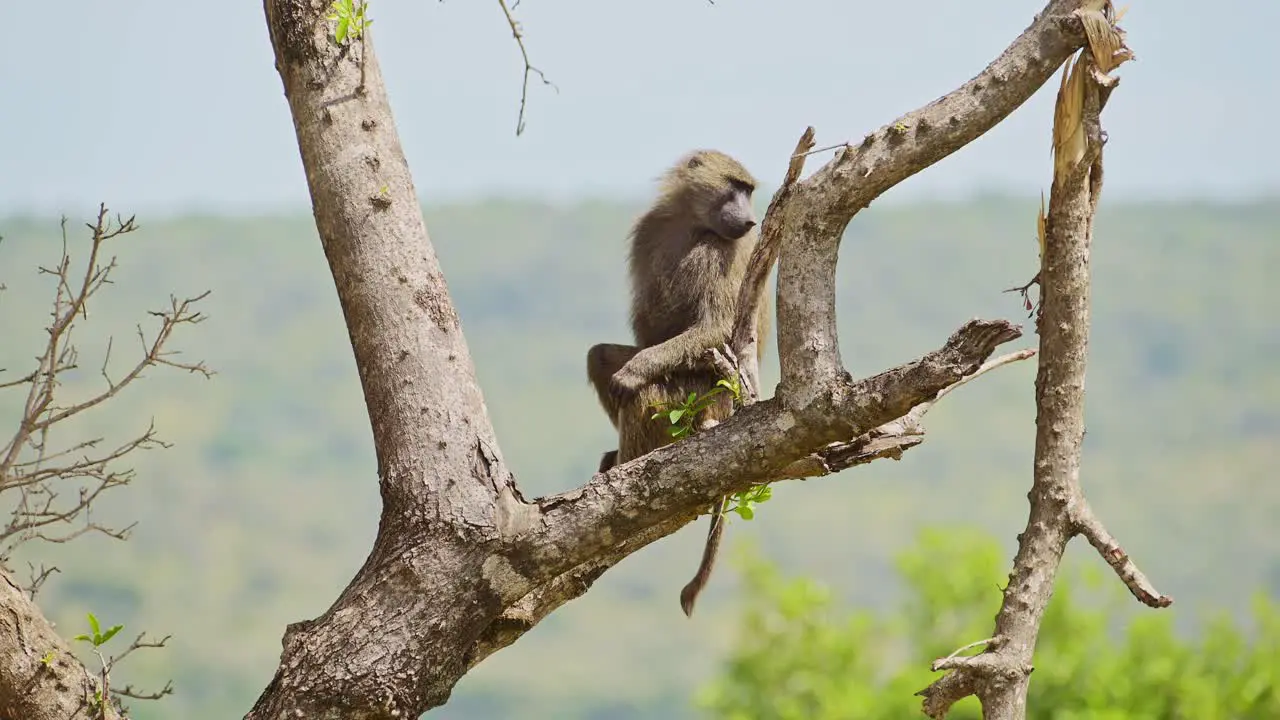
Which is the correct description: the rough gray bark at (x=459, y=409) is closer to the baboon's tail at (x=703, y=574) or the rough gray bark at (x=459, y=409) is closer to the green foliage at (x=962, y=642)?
the baboon's tail at (x=703, y=574)

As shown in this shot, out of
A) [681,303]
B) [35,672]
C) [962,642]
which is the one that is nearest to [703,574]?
[681,303]

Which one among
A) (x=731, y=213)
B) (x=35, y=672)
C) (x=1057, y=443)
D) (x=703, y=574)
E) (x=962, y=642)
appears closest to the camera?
(x=35, y=672)

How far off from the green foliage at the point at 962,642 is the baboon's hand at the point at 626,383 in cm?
510

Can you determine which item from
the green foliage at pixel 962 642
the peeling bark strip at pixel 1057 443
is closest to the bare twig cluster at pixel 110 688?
the peeling bark strip at pixel 1057 443

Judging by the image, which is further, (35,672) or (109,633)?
(109,633)

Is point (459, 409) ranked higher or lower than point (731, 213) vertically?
lower

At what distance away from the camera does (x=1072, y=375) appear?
3.51 m

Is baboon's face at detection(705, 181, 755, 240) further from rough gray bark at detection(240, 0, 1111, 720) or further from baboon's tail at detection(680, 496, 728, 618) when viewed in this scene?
rough gray bark at detection(240, 0, 1111, 720)

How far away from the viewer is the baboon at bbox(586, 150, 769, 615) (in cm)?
502

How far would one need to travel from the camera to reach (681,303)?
5332mm

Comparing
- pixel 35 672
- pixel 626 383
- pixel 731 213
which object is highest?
pixel 731 213

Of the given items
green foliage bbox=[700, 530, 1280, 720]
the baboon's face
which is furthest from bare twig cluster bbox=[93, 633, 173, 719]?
green foliage bbox=[700, 530, 1280, 720]

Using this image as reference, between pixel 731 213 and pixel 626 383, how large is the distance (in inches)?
38.6

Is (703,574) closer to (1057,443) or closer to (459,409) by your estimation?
(459,409)
